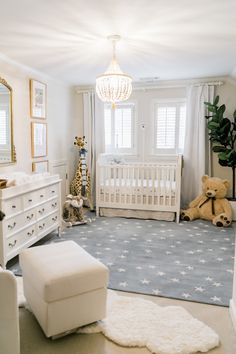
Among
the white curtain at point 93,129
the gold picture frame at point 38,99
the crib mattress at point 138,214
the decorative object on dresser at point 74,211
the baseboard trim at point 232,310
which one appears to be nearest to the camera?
the baseboard trim at point 232,310

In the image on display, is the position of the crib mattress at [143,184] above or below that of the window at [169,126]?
below

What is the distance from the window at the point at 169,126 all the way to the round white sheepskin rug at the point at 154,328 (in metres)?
3.22

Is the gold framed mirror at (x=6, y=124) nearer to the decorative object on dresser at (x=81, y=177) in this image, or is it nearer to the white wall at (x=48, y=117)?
the white wall at (x=48, y=117)

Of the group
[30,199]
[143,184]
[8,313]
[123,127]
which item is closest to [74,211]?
[143,184]

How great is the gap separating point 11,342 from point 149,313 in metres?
0.97

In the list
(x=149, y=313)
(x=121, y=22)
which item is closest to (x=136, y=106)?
(x=121, y=22)

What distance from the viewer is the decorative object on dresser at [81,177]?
4.84m

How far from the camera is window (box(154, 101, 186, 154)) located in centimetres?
480

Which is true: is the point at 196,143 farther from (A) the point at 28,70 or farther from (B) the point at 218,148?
(A) the point at 28,70

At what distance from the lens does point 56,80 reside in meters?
4.49

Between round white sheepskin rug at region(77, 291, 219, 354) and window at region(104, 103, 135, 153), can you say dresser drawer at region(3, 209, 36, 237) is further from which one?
window at region(104, 103, 135, 153)

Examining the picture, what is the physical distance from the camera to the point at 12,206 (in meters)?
2.67

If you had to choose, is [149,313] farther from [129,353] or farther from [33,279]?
[33,279]

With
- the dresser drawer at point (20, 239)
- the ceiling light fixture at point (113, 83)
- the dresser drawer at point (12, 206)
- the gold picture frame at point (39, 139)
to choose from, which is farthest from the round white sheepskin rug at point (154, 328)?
the gold picture frame at point (39, 139)
